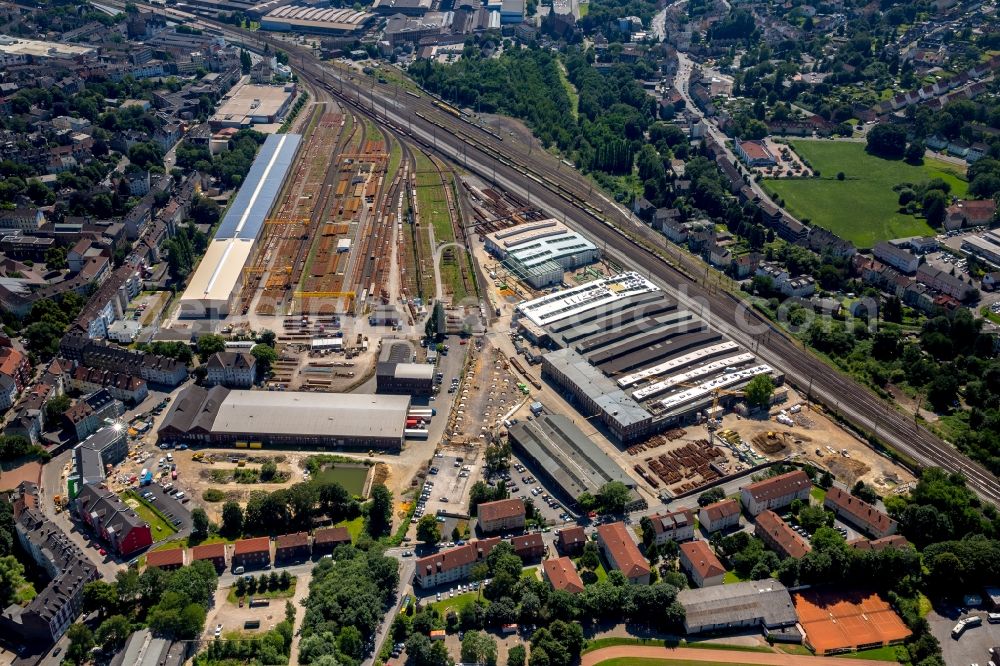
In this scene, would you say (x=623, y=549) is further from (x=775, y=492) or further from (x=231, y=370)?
(x=231, y=370)

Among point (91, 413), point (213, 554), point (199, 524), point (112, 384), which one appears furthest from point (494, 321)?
point (213, 554)

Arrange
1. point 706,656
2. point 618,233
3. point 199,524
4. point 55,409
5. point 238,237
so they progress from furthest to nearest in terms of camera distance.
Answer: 1. point 618,233
2. point 238,237
3. point 55,409
4. point 199,524
5. point 706,656

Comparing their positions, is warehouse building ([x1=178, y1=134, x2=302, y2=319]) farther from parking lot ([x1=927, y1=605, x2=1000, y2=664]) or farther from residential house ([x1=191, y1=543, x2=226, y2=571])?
parking lot ([x1=927, y1=605, x2=1000, y2=664])

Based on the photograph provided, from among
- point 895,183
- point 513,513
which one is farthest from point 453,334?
point 895,183

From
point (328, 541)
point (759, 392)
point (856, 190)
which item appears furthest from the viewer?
point (856, 190)

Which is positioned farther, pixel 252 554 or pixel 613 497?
pixel 613 497

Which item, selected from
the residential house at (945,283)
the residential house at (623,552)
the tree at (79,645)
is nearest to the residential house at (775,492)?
the residential house at (623,552)
